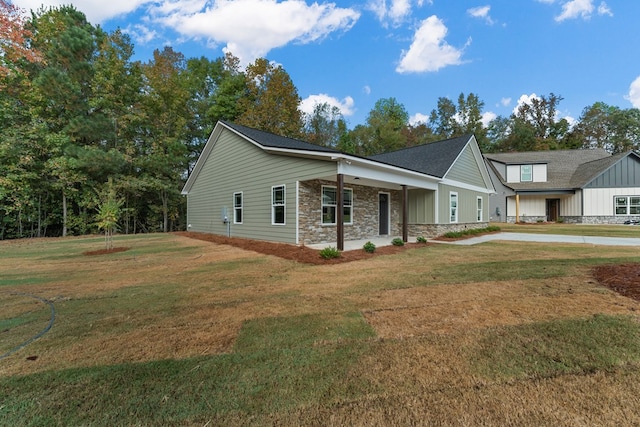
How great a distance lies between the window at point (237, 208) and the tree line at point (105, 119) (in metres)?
4.37

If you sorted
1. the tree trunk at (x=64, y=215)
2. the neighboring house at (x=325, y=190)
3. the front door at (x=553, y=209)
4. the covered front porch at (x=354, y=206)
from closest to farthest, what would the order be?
the covered front porch at (x=354, y=206) < the neighboring house at (x=325, y=190) < the tree trunk at (x=64, y=215) < the front door at (x=553, y=209)

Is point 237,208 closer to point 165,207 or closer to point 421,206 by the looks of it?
point 421,206

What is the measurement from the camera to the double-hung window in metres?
12.6

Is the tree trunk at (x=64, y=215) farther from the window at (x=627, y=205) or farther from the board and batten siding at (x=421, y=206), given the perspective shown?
the window at (x=627, y=205)

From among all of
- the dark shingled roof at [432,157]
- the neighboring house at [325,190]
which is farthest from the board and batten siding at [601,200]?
the dark shingled roof at [432,157]

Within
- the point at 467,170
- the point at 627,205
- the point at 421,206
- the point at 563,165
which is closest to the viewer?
the point at 421,206

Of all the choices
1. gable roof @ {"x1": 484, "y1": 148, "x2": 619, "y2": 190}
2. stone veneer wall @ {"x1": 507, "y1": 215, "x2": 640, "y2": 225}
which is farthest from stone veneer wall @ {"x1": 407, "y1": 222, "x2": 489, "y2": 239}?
stone veneer wall @ {"x1": 507, "y1": 215, "x2": 640, "y2": 225}

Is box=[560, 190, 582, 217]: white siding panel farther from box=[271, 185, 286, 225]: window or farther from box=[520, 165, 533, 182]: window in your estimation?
box=[271, 185, 286, 225]: window

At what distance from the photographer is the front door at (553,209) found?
2255cm

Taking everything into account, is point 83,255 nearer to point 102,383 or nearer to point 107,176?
point 102,383

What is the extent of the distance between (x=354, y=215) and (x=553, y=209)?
2159 centimetres

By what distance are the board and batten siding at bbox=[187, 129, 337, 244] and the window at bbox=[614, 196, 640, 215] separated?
24006 mm

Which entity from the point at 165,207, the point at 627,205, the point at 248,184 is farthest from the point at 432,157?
the point at 165,207

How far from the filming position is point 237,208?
1280 cm
